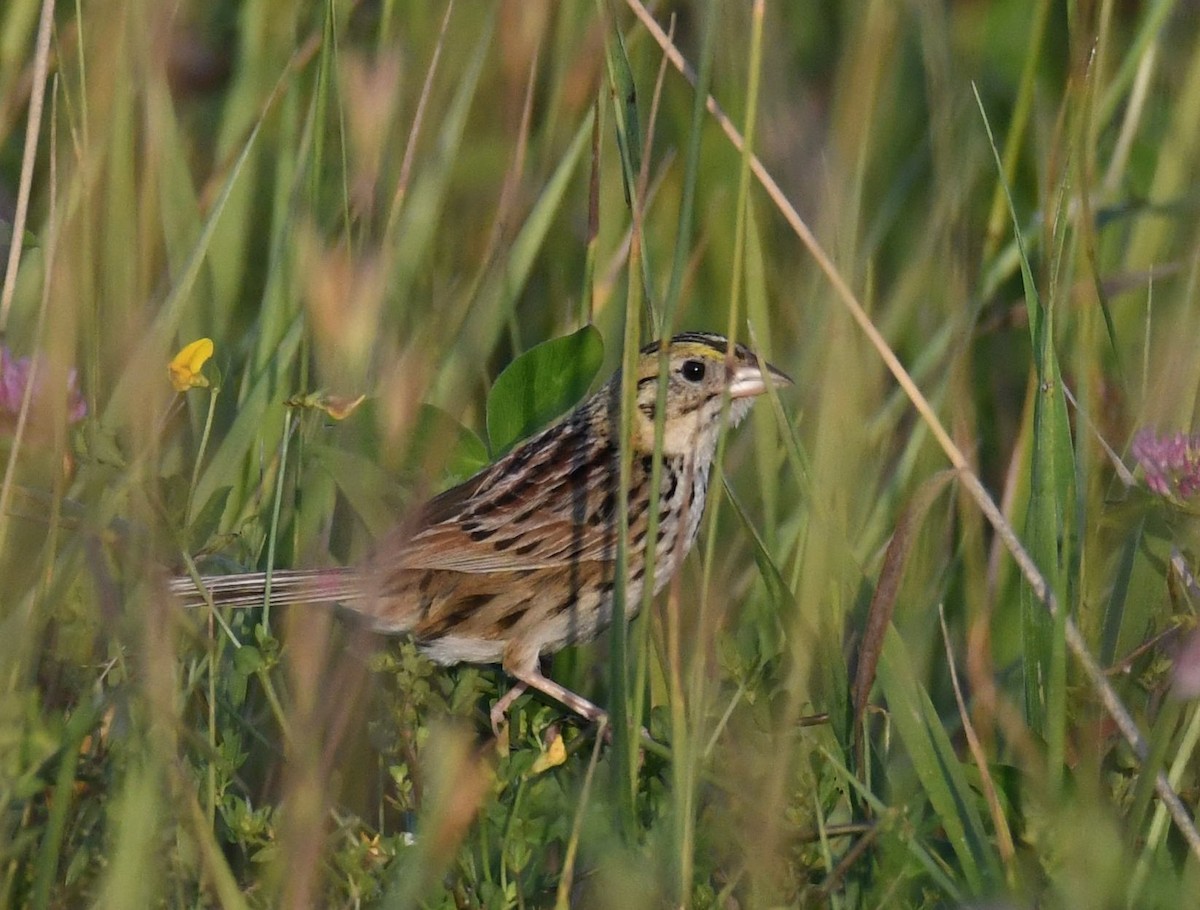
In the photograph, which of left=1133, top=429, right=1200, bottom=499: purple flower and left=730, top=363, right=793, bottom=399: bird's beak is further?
left=730, top=363, right=793, bottom=399: bird's beak

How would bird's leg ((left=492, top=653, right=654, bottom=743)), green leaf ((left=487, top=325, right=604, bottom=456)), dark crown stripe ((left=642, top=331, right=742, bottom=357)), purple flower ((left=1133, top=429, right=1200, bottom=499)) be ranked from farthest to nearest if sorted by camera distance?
dark crown stripe ((left=642, top=331, right=742, bottom=357)), green leaf ((left=487, top=325, right=604, bottom=456)), bird's leg ((left=492, top=653, right=654, bottom=743)), purple flower ((left=1133, top=429, right=1200, bottom=499))

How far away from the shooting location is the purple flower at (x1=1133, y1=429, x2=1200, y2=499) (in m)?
2.40

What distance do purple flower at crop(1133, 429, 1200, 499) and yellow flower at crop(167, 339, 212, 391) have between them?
1.26 metres

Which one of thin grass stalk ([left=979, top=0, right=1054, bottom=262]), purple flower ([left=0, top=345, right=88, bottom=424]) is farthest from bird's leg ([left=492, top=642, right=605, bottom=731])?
thin grass stalk ([left=979, top=0, right=1054, bottom=262])

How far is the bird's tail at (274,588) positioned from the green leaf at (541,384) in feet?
1.53

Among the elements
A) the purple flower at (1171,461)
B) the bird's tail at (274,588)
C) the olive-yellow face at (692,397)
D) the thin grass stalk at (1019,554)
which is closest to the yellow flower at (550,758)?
the bird's tail at (274,588)

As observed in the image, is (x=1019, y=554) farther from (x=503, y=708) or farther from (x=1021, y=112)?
(x=1021, y=112)

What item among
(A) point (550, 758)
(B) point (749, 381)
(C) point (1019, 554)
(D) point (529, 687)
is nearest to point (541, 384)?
(B) point (749, 381)

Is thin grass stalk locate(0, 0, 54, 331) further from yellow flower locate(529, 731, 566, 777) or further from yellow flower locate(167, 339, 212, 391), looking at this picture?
yellow flower locate(529, 731, 566, 777)

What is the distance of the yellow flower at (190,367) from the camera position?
256 centimetres

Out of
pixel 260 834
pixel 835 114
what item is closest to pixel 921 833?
pixel 260 834

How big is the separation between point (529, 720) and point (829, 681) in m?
0.49

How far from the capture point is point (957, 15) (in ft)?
15.4

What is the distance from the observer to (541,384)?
2988mm
